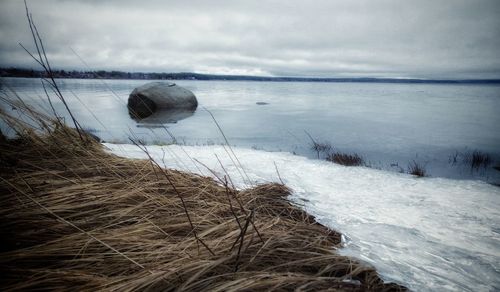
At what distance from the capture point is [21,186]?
5.48ft

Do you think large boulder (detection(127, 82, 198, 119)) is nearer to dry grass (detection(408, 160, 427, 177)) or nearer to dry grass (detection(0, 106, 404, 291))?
dry grass (detection(408, 160, 427, 177))

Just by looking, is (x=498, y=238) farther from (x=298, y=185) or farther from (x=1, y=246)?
(x=1, y=246)

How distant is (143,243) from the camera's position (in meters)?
1.35

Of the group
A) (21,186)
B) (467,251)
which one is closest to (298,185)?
(467,251)

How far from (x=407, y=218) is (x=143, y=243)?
217 centimetres

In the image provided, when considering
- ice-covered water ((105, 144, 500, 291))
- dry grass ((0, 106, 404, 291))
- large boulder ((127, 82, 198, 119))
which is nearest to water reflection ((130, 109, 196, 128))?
large boulder ((127, 82, 198, 119))

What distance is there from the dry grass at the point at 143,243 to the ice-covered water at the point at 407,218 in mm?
238

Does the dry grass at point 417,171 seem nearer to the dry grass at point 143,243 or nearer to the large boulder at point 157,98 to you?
the dry grass at point 143,243

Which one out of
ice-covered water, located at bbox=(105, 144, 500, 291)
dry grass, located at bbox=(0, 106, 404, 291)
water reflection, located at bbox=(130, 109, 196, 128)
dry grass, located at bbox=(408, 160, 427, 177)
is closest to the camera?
dry grass, located at bbox=(0, 106, 404, 291)

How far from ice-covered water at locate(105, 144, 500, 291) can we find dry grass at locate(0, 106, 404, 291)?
24cm

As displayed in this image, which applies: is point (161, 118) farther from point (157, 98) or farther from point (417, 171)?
point (417, 171)

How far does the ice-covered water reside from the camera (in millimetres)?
1470

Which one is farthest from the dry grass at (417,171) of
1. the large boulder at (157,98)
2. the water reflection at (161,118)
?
the large boulder at (157,98)

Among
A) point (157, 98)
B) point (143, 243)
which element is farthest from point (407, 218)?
point (157, 98)
